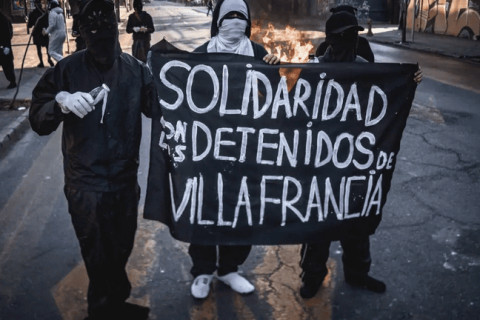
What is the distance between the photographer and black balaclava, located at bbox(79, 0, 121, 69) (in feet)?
8.17

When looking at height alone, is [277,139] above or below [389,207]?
above

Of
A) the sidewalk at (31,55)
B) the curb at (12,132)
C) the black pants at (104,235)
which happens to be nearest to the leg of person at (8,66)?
the sidewalk at (31,55)

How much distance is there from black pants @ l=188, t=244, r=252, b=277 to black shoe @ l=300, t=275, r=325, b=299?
47 centimetres

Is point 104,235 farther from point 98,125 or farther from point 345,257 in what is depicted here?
point 345,257

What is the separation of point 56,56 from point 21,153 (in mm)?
6134

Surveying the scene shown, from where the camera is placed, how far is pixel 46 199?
5082 mm

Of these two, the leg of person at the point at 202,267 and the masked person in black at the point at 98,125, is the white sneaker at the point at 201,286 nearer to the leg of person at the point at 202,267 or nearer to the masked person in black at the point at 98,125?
the leg of person at the point at 202,267

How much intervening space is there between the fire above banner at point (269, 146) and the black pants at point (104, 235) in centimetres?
21

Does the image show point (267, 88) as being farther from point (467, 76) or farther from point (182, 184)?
point (467, 76)

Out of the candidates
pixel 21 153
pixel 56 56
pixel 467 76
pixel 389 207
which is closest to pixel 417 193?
pixel 389 207

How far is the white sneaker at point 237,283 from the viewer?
3375mm

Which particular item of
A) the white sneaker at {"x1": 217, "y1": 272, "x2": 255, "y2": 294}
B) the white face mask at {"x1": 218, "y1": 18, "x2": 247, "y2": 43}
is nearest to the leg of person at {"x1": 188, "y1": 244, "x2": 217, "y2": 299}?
the white sneaker at {"x1": 217, "y1": 272, "x2": 255, "y2": 294}

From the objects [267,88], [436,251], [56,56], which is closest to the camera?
[267,88]

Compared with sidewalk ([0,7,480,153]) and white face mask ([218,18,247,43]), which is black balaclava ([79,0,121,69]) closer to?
white face mask ([218,18,247,43])
